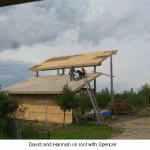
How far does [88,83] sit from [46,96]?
4271mm

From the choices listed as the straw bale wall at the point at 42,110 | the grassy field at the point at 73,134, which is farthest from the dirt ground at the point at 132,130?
the straw bale wall at the point at 42,110

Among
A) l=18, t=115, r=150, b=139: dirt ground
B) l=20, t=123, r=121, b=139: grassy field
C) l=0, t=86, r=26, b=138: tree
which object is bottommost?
l=18, t=115, r=150, b=139: dirt ground

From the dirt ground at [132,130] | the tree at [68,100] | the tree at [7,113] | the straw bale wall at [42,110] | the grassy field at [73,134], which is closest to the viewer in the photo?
the tree at [7,113]

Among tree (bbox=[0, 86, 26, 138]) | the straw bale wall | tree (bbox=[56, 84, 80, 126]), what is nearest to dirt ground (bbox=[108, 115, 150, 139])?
tree (bbox=[56, 84, 80, 126])

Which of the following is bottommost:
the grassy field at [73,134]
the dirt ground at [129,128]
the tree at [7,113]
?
the dirt ground at [129,128]

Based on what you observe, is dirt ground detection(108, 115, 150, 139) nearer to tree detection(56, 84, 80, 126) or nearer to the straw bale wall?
tree detection(56, 84, 80, 126)

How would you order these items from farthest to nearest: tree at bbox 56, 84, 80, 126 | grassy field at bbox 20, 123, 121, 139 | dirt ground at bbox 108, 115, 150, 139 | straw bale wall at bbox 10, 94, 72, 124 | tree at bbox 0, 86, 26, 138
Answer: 1. straw bale wall at bbox 10, 94, 72, 124
2. tree at bbox 56, 84, 80, 126
3. dirt ground at bbox 108, 115, 150, 139
4. grassy field at bbox 20, 123, 121, 139
5. tree at bbox 0, 86, 26, 138

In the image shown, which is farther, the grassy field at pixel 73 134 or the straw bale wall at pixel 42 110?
the straw bale wall at pixel 42 110

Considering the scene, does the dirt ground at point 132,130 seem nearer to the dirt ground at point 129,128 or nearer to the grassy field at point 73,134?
the dirt ground at point 129,128

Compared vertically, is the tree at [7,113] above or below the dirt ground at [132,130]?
above

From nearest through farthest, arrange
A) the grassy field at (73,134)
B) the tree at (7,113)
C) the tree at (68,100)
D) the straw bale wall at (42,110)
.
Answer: the tree at (7,113), the grassy field at (73,134), the tree at (68,100), the straw bale wall at (42,110)

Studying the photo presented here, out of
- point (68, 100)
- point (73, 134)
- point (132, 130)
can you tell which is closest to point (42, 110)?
point (68, 100)

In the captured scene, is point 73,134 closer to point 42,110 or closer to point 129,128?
point 129,128

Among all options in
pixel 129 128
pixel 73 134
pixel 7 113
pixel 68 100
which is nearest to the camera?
pixel 7 113
